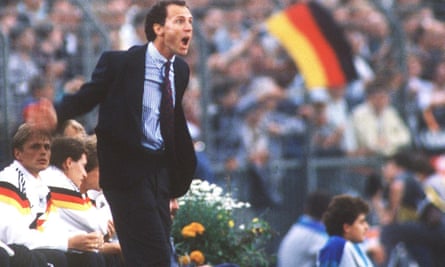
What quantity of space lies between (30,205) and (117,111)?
0.78 m

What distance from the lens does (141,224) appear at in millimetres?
8359

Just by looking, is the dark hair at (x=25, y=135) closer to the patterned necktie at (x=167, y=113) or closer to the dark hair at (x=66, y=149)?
the dark hair at (x=66, y=149)

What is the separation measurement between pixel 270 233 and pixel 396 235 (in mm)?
5738

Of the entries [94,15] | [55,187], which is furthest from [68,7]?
[55,187]

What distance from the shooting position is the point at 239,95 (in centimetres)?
1627

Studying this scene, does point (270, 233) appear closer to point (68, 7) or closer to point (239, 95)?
point (68, 7)

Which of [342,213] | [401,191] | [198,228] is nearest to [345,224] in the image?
[342,213]

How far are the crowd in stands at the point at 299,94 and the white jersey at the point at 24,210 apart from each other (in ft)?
16.6

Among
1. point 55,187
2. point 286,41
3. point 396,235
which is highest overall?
point 286,41

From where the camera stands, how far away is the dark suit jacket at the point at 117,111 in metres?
8.41

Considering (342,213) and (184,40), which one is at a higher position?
(184,40)

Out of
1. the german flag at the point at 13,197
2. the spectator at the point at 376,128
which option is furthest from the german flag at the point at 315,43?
the german flag at the point at 13,197

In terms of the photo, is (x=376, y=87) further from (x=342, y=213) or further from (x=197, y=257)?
(x=197, y=257)

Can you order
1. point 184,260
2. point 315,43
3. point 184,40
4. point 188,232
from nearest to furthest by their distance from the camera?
point 184,40, point 184,260, point 188,232, point 315,43
